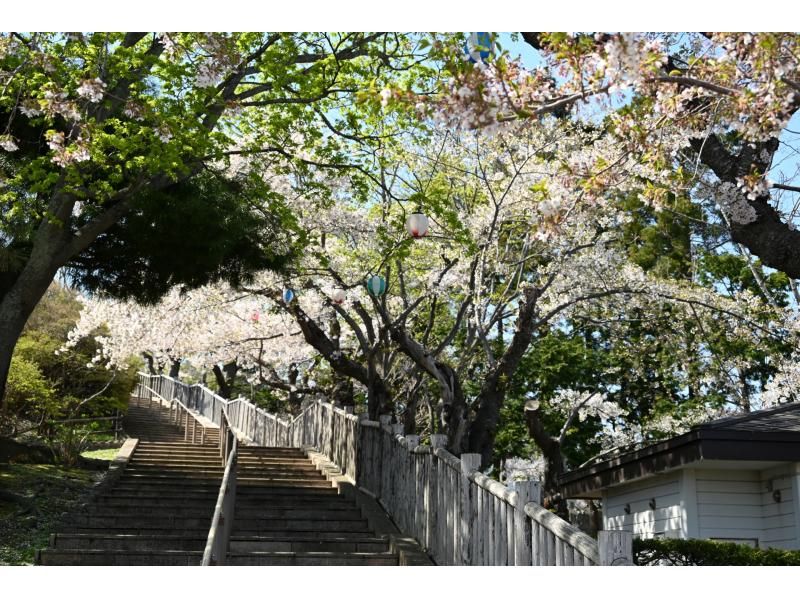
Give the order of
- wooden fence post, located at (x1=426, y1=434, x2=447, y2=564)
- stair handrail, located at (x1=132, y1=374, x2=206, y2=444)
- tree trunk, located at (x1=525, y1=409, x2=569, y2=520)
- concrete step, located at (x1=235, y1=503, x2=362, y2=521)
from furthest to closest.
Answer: stair handrail, located at (x1=132, y1=374, x2=206, y2=444) → tree trunk, located at (x1=525, y1=409, x2=569, y2=520) → concrete step, located at (x1=235, y1=503, x2=362, y2=521) → wooden fence post, located at (x1=426, y1=434, x2=447, y2=564)

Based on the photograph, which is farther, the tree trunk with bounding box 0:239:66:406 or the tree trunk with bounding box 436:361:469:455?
the tree trunk with bounding box 436:361:469:455

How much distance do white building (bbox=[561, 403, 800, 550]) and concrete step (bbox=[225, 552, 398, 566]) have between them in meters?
2.88

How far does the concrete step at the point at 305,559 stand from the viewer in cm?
763

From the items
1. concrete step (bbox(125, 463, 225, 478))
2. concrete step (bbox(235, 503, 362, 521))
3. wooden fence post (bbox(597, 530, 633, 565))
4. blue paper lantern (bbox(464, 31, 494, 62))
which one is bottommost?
wooden fence post (bbox(597, 530, 633, 565))

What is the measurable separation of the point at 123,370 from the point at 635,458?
14.3 metres

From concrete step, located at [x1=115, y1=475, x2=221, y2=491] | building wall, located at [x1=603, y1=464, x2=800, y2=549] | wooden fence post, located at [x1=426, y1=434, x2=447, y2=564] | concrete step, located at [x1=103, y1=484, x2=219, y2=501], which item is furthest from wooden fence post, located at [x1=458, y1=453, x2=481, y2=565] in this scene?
concrete step, located at [x1=115, y1=475, x2=221, y2=491]

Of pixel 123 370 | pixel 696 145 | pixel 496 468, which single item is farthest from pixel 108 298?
pixel 496 468

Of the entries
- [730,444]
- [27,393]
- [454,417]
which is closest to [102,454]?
[27,393]

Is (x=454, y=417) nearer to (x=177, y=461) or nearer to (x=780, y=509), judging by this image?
(x=780, y=509)

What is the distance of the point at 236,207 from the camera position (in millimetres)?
8945

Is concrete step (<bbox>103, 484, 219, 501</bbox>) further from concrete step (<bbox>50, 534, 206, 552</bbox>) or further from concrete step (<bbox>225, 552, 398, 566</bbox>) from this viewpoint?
concrete step (<bbox>225, 552, 398, 566</bbox>)

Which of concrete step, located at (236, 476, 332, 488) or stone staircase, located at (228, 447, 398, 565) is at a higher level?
concrete step, located at (236, 476, 332, 488)

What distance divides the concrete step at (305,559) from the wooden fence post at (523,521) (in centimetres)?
256

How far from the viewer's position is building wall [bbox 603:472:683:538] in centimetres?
865
